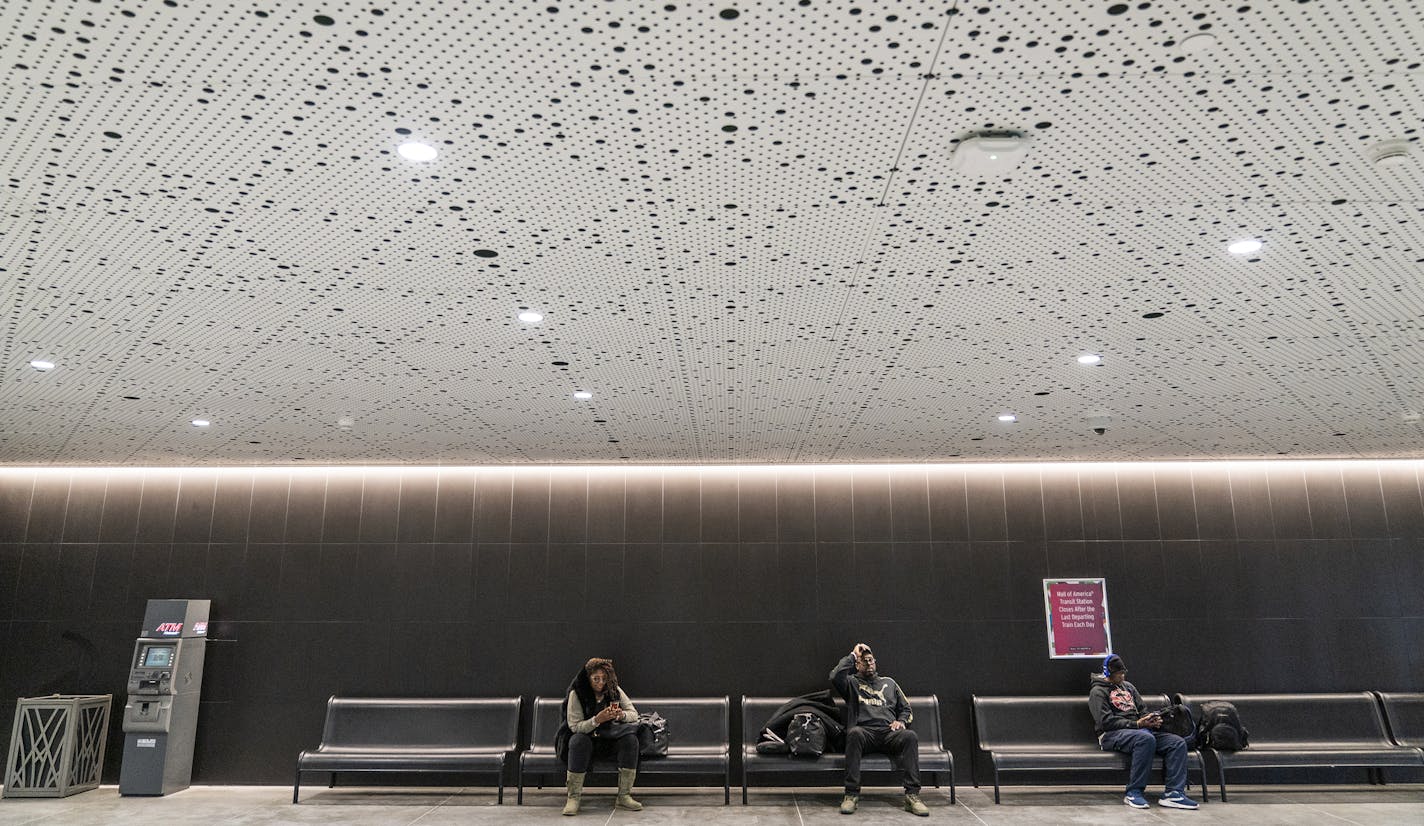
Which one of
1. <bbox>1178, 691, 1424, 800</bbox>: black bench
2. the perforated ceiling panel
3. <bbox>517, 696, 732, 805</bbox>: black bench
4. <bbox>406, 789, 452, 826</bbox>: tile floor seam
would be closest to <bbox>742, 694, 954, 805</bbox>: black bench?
<bbox>517, 696, 732, 805</bbox>: black bench

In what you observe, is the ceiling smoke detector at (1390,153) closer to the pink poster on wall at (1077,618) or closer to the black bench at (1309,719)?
the pink poster on wall at (1077,618)

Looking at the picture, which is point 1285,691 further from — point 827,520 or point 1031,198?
point 1031,198

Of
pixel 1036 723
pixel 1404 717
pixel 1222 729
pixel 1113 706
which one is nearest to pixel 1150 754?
pixel 1113 706

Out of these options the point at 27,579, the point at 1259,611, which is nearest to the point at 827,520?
the point at 1259,611

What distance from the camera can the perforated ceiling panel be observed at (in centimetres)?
263

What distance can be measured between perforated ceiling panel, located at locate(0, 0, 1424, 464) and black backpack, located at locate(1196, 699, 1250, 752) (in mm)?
3330

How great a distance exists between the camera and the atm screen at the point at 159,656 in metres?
9.07

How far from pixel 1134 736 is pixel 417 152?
8.16m

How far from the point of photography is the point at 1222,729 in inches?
333

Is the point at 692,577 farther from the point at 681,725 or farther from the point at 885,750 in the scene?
the point at 885,750

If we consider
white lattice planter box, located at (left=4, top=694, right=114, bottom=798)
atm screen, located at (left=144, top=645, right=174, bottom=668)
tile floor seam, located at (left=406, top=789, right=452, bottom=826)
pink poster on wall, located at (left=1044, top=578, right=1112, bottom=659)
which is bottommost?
tile floor seam, located at (left=406, top=789, right=452, bottom=826)

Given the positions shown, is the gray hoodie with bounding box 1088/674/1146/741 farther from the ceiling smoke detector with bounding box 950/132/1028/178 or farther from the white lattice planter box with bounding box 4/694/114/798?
the white lattice planter box with bounding box 4/694/114/798

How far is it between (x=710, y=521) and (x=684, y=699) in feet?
6.34

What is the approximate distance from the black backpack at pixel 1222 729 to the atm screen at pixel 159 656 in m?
10.2
